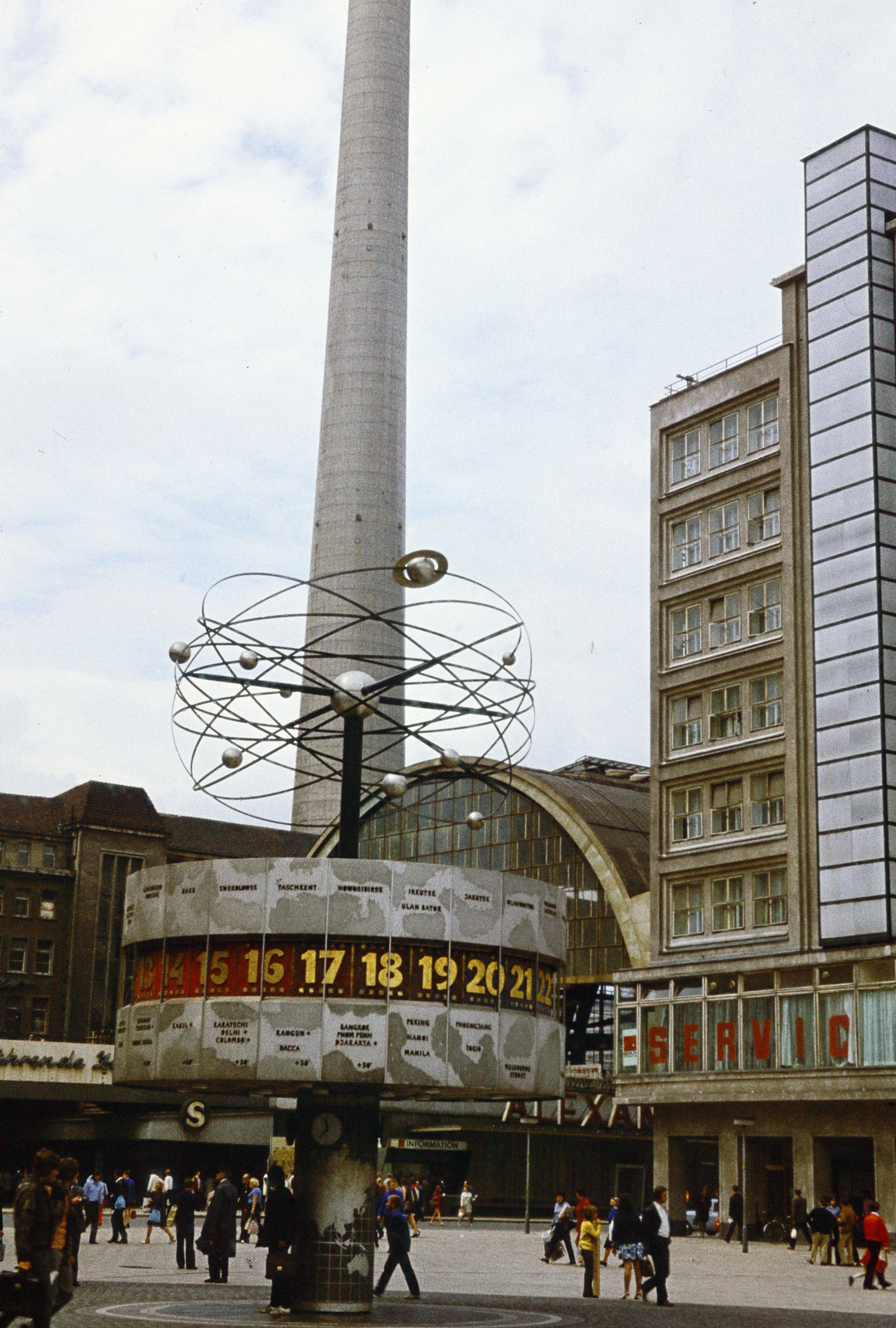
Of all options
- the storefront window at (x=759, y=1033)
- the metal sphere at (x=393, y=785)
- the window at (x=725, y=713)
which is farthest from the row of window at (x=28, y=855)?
the metal sphere at (x=393, y=785)

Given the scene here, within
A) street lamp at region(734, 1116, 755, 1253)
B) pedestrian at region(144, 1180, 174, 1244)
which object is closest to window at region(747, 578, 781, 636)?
street lamp at region(734, 1116, 755, 1253)

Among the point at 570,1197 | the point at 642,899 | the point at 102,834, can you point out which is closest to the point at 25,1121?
the point at 102,834

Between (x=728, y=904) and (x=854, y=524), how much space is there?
48.1 feet

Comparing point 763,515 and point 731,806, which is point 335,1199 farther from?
point 763,515

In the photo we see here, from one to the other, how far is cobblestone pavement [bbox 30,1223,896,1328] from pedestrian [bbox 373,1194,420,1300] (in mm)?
388

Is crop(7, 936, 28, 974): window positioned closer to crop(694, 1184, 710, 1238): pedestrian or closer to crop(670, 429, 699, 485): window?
crop(694, 1184, 710, 1238): pedestrian

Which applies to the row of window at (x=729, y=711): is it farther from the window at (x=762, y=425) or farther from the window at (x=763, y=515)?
the window at (x=762, y=425)

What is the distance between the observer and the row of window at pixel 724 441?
64000 mm

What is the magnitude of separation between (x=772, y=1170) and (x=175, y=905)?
39.9 metres

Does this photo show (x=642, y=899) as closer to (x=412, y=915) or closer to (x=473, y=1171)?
(x=473, y=1171)

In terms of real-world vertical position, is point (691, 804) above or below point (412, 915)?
above

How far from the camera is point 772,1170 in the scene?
5972cm

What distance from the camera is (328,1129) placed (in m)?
26.0

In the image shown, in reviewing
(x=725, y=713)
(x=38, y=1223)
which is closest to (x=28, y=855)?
(x=725, y=713)
